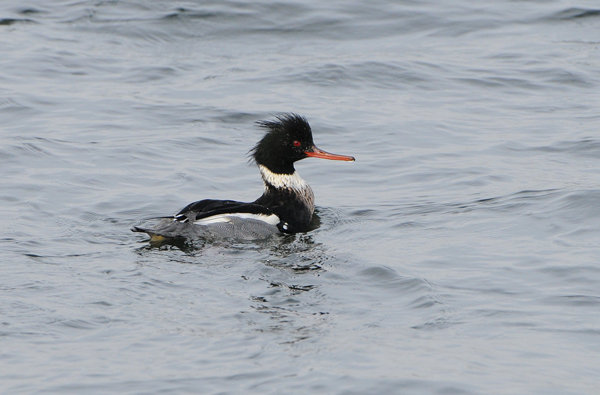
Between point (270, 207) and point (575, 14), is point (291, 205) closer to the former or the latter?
point (270, 207)

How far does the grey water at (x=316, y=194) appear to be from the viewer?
588 cm

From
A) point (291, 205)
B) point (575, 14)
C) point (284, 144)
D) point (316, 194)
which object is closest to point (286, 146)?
point (284, 144)

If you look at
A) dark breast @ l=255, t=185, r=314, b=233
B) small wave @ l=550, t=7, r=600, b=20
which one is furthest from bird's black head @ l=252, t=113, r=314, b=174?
small wave @ l=550, t=7, r=600, b=20

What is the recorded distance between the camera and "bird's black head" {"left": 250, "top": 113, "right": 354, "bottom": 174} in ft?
31.6

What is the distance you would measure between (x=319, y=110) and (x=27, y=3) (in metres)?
7.24

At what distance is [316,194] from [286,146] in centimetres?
104

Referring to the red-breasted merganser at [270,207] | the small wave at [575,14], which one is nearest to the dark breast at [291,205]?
the red-breasted merganser at [270,207]

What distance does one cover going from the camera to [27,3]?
17.8m

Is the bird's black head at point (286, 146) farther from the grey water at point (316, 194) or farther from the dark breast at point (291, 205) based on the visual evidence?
the grey water at point (316, 194)

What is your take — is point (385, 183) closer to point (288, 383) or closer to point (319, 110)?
point (319, 110)

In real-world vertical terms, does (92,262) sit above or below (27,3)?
below

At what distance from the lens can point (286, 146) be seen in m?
9.72

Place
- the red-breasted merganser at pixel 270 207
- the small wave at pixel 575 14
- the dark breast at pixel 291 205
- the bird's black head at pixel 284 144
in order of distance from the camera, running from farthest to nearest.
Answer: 1. the small wave at pixel 575 14
2. the bird's black head at pixel 284 144
3. the dark breast at pixel 291 205
4. the red-breasted merganser at pixel 270 207

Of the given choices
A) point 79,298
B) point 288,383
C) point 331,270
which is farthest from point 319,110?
Result: point 288,383
